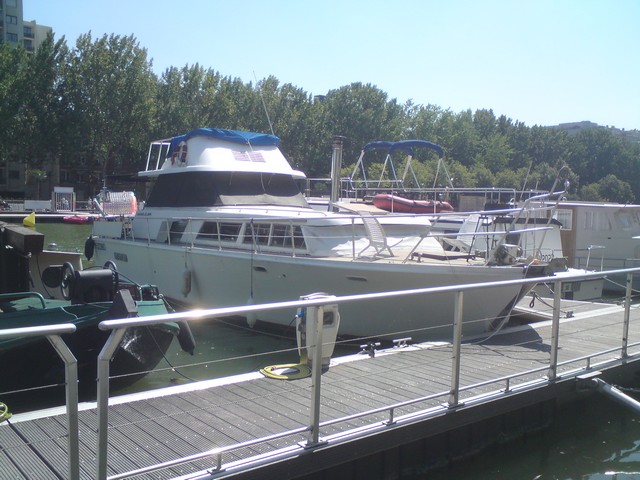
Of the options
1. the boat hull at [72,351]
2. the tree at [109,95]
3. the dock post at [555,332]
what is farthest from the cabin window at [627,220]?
the tree at [109,95]

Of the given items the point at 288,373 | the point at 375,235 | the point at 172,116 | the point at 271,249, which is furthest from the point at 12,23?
the point at 288,373

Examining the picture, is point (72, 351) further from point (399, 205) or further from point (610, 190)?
point (610, 190)

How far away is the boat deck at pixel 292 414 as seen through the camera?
4559mm

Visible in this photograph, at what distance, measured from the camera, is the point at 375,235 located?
1092 centimetres

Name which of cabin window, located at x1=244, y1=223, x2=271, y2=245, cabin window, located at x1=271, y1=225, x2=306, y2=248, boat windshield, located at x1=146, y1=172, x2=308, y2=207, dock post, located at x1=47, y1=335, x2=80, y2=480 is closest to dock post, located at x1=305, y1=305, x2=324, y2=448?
dock post, located at x1=47, y1=335, x2=80, y2=480

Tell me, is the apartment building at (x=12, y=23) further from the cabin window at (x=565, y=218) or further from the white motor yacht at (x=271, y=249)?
the cabin window at (x=565, y=218)

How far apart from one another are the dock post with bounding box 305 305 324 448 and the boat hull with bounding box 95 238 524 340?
3285 mm

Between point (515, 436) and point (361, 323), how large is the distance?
3910 millimetres

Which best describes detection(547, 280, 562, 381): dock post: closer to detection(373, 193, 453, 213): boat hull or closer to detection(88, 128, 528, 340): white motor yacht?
detection(88, 128, 528, 340): white motor yacht

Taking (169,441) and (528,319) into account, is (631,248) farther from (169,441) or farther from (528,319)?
(169,441)

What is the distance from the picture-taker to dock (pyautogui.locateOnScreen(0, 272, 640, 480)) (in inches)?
177

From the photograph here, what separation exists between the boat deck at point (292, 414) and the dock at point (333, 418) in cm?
1

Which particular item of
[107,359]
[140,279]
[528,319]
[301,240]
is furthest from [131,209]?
[107,359]

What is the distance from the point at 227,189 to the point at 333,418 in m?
9.88
